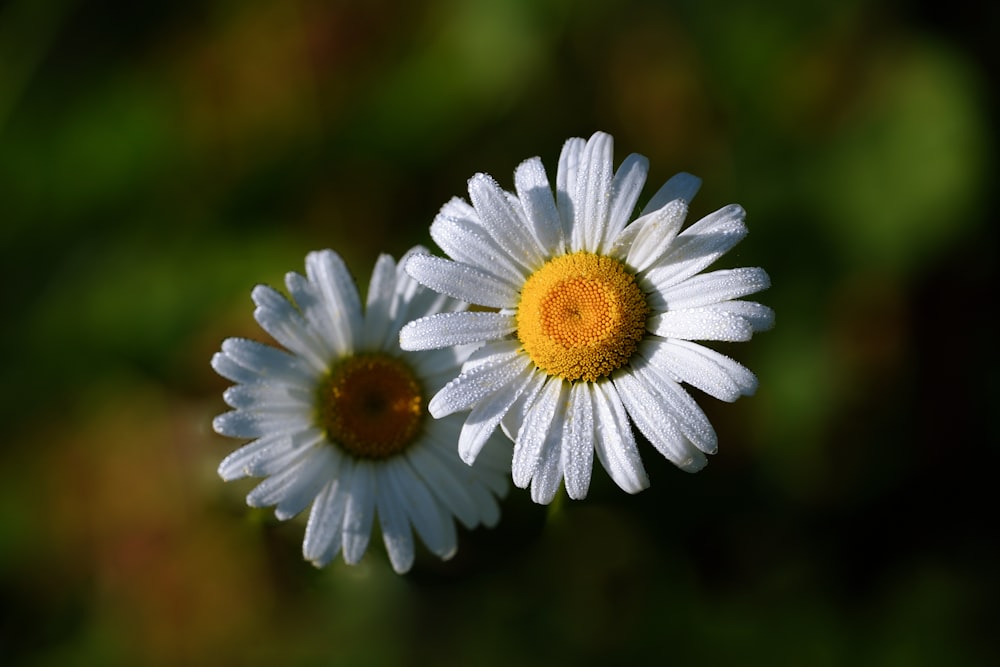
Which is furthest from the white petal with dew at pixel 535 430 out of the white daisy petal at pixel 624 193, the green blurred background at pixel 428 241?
the green blurred background at pixel 428 241

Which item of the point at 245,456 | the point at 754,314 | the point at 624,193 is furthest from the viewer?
the point at 245,456

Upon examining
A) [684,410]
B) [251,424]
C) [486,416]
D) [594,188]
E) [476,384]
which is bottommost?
[684,410]

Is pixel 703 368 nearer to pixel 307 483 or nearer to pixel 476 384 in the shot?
pixel 476 384

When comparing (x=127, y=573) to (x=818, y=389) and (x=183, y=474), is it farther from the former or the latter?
(x=818, y=389)

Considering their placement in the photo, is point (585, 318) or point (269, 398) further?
point (269, 398)

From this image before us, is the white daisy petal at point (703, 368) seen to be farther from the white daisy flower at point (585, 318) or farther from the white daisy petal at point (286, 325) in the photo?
the white daisy petal at point (286, 325)

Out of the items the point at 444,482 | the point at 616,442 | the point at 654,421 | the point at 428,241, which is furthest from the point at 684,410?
the point at 428,241

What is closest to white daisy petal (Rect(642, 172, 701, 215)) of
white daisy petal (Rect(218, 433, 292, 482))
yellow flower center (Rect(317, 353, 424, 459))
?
yellow flower center (Rect(317, 353, 424, 459))
